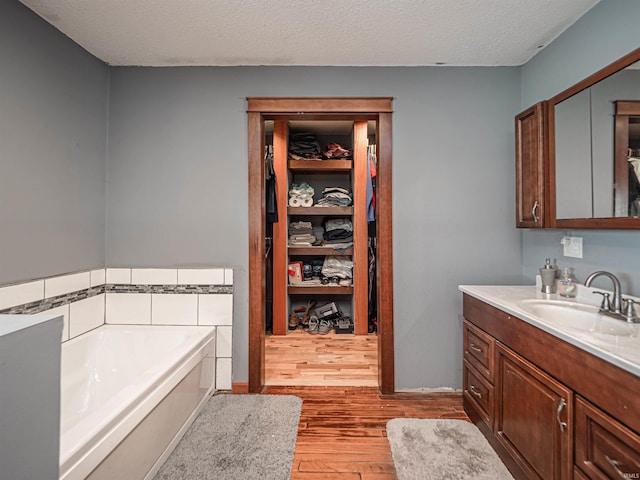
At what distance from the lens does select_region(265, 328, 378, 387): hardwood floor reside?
253 cm

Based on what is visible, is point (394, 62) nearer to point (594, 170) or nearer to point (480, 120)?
point (480, 120)

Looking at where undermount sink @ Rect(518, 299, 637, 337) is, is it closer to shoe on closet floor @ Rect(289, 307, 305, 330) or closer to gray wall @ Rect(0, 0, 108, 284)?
shoe on closet floor @ Rect(289, 307, 305, 330)

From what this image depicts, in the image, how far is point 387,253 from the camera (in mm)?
2324

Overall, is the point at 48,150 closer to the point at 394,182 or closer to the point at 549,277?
the point at 394,182

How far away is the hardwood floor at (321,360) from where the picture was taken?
8.31 feet

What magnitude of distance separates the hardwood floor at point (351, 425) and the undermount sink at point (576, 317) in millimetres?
892

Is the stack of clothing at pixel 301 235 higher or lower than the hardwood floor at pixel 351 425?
higher

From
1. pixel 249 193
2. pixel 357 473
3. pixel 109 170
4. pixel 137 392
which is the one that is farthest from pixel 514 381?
pixel 109 170

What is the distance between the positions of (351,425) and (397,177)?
1685 millimetres

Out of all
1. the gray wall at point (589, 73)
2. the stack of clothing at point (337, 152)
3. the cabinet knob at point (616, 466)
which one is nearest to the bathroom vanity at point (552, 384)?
the cabinet knob at point (616, 466)

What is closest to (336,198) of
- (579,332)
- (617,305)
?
(617,305)

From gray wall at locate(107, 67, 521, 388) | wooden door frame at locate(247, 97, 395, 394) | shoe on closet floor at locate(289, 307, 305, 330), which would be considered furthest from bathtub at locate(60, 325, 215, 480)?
shoe on closet floor at locate(289, 307, 305, 330)

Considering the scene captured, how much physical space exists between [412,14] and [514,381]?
1.98 meters

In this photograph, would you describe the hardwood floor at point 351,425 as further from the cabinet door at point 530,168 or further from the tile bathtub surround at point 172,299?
the cabinet door at point 530,168
